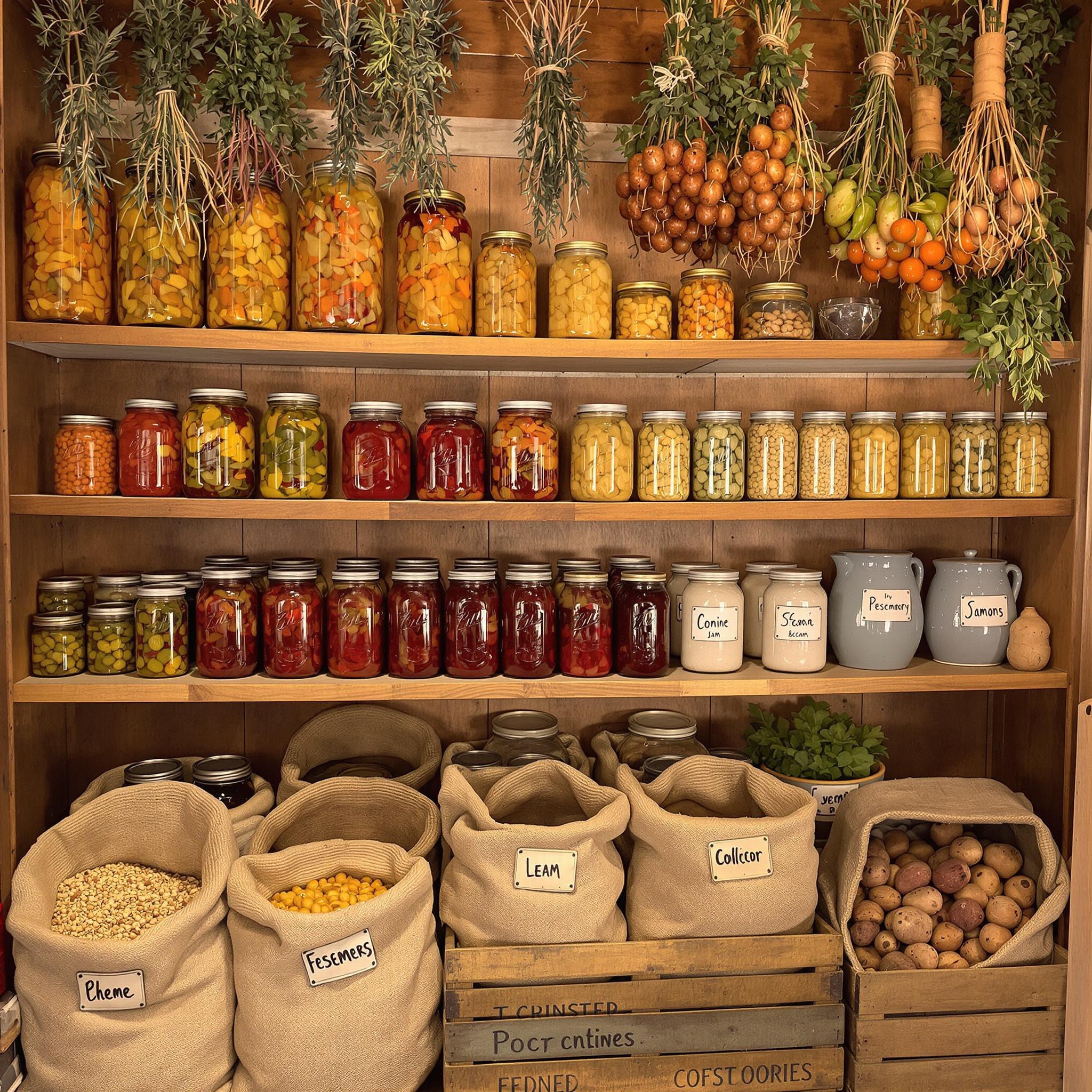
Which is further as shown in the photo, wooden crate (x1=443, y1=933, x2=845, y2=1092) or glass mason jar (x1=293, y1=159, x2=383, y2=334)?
glass mason jar (x1=293, y1=159, x2=383, y2=334)

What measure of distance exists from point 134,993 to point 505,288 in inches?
54.1

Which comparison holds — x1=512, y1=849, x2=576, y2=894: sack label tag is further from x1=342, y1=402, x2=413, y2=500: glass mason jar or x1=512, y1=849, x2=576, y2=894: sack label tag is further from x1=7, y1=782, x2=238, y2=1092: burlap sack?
x1=342, y1=402, x2=413, y2=500: glass mason jar

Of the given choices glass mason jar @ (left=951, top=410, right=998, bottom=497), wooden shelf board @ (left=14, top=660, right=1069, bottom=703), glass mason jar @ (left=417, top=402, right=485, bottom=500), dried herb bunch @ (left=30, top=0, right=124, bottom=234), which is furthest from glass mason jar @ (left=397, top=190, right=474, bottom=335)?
glass mason jar @ (left=951, top=410, right=998, bottom=497)

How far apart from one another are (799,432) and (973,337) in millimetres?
370

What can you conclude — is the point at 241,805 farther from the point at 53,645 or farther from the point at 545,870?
the point at 545,870

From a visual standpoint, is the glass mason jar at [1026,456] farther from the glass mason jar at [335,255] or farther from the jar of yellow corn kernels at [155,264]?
the jar of yellow corn kernels at [155,264]

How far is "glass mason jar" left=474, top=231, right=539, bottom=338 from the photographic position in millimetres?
1771

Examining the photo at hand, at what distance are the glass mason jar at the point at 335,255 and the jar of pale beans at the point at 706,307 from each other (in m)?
0.62

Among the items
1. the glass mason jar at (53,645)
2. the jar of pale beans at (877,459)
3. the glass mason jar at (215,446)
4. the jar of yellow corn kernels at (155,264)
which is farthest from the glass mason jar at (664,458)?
the glass mason jar at (53,645)

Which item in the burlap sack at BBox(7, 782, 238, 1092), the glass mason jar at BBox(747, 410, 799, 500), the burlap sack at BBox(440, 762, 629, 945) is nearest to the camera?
the burlap sack at BBox(7, 782, 238, 1092)

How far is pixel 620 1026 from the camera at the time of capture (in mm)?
1539

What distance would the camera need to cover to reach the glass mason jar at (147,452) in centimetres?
A: 174

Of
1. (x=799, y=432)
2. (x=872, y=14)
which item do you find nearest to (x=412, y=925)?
(x=799, y=432)

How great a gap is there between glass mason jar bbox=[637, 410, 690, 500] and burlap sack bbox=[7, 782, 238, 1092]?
1.00 metres
